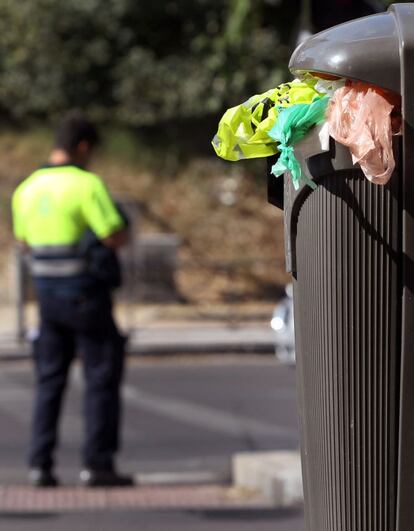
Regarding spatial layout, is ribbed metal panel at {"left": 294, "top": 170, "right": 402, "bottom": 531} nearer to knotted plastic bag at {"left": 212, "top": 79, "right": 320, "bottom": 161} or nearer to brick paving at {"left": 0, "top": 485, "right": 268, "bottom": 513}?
knotted plastic bag at {"left": 212, "top": 79, "right": 320, "bottom": 161}

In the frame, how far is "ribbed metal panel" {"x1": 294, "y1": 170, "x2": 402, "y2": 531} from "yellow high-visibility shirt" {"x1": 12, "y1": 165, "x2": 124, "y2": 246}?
3.55 m

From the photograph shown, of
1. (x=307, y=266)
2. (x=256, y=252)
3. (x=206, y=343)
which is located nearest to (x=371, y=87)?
(x=307, y=266)

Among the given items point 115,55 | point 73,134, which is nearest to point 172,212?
point 115,55

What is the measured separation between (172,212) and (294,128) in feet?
57.2

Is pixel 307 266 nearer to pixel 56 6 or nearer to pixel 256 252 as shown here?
pixel 256 252

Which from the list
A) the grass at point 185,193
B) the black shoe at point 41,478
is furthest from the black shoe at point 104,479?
the grass at point 185,193

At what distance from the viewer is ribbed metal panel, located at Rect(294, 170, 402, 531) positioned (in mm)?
2613

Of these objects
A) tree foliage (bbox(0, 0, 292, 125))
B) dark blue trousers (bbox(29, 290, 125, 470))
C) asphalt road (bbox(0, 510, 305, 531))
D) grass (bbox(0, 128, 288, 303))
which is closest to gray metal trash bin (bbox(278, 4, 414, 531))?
asphalt road (bbox(0, 510, 305, 531))

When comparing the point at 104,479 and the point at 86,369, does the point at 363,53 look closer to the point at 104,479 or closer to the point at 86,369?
the point at 86,369

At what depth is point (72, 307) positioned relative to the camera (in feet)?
20.6

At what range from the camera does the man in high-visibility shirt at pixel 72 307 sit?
626cm

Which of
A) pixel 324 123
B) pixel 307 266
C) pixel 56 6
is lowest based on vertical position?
pixel 307 266

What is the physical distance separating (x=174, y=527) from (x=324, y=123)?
10.5ft

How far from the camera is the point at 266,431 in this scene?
829cm
